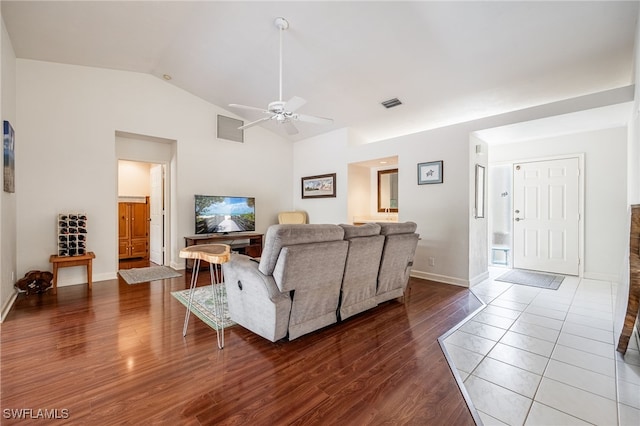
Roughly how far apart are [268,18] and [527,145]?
5021 millimetres

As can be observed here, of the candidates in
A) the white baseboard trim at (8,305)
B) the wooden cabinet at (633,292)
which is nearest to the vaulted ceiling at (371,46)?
the wooden cabinet at (633,292)

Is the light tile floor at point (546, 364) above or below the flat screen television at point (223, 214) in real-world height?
below

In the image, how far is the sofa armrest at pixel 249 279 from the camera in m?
2.28

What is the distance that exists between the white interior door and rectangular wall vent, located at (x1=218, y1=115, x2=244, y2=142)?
4.75 ft

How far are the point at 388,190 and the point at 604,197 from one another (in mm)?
3544

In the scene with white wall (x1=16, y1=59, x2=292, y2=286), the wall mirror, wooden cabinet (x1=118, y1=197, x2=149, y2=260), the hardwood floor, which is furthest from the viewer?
wooden cabinet (x1=118, y1=197, x2=149, y2=260)

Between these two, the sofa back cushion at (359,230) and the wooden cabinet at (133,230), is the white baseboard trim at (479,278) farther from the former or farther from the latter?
the wooden cabinet at (133,230)

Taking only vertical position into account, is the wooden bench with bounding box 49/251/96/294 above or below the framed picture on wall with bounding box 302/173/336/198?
below

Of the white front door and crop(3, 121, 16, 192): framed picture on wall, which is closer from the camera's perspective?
crop(3, 121, 16, 192): framed picture on wall

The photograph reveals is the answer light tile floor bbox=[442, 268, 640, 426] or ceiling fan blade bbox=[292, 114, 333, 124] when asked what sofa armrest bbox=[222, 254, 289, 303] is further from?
ceiling fan blade bbox=[292, 114, 333, 124]

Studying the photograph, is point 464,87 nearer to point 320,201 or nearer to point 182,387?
point 320,201

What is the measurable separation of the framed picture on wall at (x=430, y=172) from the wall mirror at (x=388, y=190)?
4.78ft

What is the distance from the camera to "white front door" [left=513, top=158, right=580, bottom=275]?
4840 mm

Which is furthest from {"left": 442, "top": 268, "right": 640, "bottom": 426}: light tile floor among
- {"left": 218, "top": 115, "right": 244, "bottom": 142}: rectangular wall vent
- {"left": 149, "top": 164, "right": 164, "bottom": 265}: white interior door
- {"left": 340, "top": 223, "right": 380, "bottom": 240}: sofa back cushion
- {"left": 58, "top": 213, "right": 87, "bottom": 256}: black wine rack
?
{"left": 149, "top": 164, "right": 164, "bottom": 265}: white interior door
